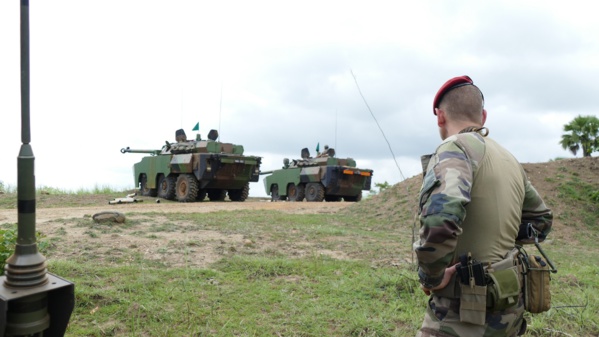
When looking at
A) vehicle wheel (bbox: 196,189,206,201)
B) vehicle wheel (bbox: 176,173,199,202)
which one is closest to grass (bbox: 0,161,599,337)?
vehicle wheel (bbox: 176,173,199,202)

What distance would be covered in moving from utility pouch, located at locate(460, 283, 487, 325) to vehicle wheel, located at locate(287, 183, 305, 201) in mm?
22745

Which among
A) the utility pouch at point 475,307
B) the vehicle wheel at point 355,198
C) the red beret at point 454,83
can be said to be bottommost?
the vehicle wheel at point 355,198

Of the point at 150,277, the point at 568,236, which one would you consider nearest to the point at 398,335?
the point at 150,277

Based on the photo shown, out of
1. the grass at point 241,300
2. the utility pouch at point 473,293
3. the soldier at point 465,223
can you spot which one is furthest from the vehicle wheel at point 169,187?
the utility pouch at point 473,293

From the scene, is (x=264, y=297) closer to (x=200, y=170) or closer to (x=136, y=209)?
(x=136, y=209)

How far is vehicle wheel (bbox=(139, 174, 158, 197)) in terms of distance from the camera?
23.1 metres

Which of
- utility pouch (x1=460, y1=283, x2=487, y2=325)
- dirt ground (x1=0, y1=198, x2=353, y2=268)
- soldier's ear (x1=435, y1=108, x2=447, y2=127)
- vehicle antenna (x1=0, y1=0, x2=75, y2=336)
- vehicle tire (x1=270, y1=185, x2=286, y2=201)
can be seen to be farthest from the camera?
vehicle tire (x1=270, y1=185, x2=286, y2=201)

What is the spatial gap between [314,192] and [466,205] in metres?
21.5

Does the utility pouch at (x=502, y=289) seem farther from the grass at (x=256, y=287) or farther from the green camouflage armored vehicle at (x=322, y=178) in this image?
the green camouflage armored vehicle at (x=322, y=178)

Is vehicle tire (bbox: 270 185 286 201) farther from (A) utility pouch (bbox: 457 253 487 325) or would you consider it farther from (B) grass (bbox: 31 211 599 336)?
(A) utility pouch (bbox: 457 253 487 325)

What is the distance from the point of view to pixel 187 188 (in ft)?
64.6

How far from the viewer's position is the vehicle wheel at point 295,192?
2497 centimetres

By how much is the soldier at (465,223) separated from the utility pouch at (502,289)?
0.04 metres

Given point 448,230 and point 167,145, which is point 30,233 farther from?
point 167,145
